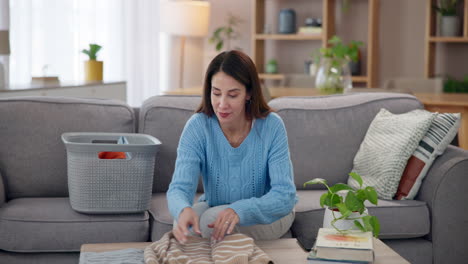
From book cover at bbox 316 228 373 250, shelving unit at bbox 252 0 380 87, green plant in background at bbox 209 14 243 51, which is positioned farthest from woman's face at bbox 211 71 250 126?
green plant in background at bbox 209 14 243 51

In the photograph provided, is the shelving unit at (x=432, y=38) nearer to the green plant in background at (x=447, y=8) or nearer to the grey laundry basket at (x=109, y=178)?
the green plant in background at (x=447, y=8)

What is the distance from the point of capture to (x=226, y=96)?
2.02 meters

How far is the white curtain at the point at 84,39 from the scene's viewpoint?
483cm

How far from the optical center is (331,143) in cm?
292

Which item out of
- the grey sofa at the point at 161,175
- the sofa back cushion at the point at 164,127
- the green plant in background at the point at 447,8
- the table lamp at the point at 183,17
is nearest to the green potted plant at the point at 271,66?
the table lamp at the point at 183,17

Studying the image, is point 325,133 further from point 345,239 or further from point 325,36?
point 325,36

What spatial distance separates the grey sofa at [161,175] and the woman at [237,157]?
1.24 ft

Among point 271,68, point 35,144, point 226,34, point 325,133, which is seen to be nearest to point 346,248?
point 325,133

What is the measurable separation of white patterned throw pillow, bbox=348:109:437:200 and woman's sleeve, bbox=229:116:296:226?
0.74 meters

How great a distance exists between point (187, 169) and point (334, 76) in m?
2.56

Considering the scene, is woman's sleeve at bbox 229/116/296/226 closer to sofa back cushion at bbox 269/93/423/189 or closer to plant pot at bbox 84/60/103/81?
sofa back cushion at bbox 269/93/423/189

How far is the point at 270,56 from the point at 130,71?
5.32 ft

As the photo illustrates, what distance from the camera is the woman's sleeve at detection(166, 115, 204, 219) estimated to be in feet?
6.49

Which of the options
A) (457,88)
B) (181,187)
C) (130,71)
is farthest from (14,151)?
(457,88)
